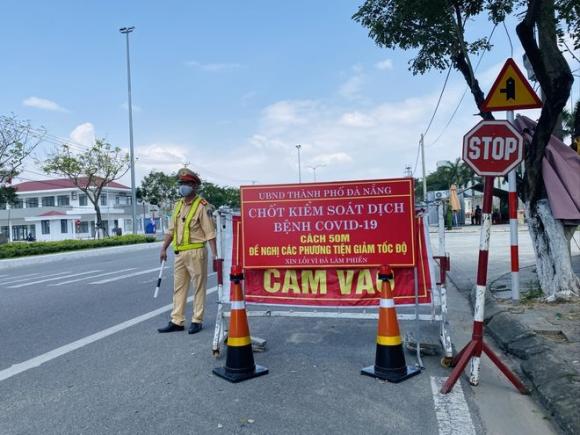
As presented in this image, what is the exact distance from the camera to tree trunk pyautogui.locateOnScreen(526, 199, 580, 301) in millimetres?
6305

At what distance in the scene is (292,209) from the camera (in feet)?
15.9

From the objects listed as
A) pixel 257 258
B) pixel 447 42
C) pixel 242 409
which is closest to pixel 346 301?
pixel 257 258

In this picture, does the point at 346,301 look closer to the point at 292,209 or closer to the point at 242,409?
the point at 292,209

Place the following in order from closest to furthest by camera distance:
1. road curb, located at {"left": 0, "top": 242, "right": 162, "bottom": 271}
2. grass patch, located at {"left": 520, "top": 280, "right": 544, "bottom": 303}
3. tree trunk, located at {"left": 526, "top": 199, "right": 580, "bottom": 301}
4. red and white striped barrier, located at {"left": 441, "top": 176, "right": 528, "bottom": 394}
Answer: red and white striped barrier, located at {"left": 441, "top": 176, "right": 528, "bottom": 394} → tree trunk, located at {"left": 526, "top": 199, "right": 580, "bottom": 301} → grass patch, located at {"left": 520, "top": 280, "right": 544, "bottom": 303} → road curb, located at {"left": 0, "top": 242, "right": 162, "bottom": 271}

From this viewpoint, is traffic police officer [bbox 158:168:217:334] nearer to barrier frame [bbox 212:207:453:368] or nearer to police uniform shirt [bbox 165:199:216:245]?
police uniform shirt [bbox 165:199:216:245]

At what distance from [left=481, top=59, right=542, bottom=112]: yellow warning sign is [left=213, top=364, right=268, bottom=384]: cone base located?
13.5ft

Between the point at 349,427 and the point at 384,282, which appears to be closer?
the point at 349,427

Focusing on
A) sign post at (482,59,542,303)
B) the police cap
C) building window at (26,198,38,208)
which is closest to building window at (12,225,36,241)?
building window at (26,198,38,208)

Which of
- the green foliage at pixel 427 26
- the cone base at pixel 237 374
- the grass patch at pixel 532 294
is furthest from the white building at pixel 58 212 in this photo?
the cone base at pixel 237 374

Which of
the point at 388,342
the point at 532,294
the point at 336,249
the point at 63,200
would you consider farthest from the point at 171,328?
the point at 63,200

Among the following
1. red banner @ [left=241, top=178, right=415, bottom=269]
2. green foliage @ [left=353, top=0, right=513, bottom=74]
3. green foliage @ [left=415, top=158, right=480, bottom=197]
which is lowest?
red banner @ [left=241, top=178, right=415, bottom=269]

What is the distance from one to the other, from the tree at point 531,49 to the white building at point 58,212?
5298cm

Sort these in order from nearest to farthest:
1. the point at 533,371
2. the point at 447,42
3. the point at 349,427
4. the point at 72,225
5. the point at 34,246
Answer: the point at 349,427, the point at 533,371, the point at 447,42, the point at 34,246, the point at 72,225

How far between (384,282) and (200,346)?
7.43 feet
